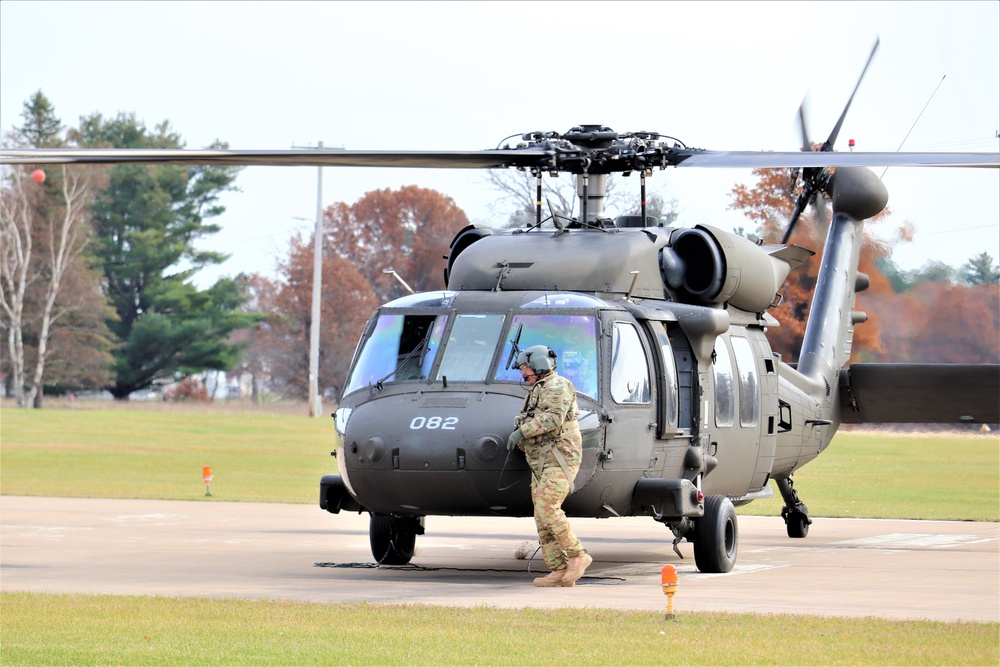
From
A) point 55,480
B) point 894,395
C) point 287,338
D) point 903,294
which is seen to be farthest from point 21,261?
point 894,395

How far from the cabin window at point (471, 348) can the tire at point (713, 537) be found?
Answer: 8.77ft

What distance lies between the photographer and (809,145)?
1784 centimetres

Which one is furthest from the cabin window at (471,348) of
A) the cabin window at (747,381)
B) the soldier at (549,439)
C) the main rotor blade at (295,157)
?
the cabin window at (747,381)

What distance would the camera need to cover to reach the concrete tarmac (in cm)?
1184

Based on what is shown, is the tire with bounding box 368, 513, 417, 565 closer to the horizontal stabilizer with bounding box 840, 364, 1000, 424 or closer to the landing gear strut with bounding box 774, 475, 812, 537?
the landing gear strut with bounding box 774, 475, 812, 537

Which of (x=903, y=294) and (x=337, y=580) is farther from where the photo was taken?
(x=903, y=294)

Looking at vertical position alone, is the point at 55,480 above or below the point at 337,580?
below

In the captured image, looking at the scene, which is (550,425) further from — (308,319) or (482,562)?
(308,319)

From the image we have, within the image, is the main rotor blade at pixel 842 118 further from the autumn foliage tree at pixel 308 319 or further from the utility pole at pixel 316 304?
the autumn foliage tree at pixel 308 319

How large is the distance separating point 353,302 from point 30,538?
53.0 meters

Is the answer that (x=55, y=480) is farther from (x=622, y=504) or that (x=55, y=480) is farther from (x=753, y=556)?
(x=622, y=504)

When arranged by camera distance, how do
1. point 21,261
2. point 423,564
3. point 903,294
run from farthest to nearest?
point 21,261 < point 903,294 < point 423,564

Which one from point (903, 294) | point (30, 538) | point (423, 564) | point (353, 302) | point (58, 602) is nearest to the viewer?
point (58, 602)

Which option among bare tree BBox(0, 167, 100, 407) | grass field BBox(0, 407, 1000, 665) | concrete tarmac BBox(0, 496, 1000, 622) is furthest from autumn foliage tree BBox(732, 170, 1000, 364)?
bare tree BBox(0, 167, 100, 407)
